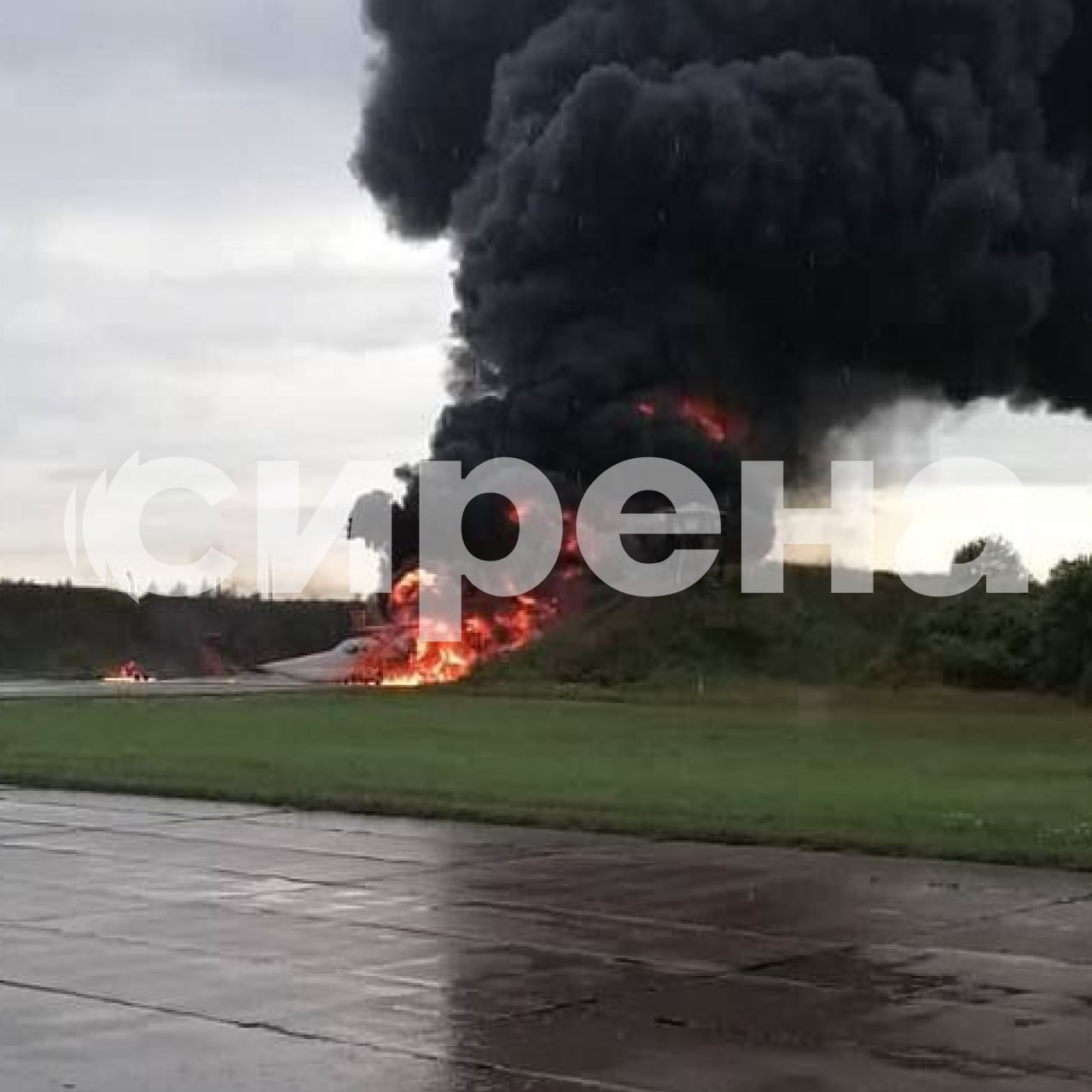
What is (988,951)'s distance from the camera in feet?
25.3

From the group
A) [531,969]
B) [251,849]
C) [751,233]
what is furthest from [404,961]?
[751,233]

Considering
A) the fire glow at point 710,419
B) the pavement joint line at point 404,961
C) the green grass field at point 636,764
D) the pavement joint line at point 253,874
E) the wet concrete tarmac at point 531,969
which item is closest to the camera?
the wet concrete tarmac at point 531,969

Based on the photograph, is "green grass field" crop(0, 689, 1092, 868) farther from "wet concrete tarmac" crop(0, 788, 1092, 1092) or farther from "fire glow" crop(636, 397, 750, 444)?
"fire glow" crop(636, 397, 750, 444)

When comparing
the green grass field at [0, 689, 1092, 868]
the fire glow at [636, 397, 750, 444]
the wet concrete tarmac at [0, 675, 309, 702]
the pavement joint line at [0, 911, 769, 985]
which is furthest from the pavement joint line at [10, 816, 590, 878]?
the fire glow at [636, 397, 750, 444]

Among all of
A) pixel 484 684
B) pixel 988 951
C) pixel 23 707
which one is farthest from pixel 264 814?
pixel 484 684

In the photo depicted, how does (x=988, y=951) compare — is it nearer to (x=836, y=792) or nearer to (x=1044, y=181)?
(x=836, y=792)

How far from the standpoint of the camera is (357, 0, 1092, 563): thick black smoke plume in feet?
131

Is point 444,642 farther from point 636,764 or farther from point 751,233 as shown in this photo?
point 636,764

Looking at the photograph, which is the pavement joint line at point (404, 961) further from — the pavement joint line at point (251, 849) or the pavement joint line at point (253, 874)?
the pavement joint line at point (251, 849)

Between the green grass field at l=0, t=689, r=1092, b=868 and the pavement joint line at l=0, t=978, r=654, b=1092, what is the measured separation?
5330mm

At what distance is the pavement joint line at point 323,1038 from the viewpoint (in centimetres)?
560

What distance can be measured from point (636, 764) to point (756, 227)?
26.1 m

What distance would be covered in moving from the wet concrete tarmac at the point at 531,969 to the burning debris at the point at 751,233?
29.1m

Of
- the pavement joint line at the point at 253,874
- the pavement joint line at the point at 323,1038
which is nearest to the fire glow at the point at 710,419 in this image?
the pavement joint line at the point at 253,874
